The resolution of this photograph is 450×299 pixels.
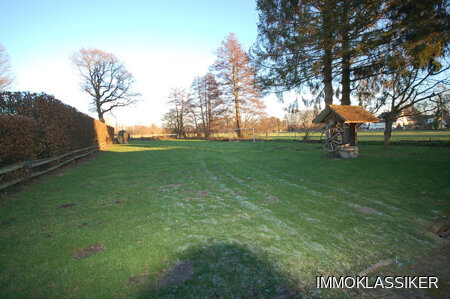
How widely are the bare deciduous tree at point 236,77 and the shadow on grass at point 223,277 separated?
2413 centimetres

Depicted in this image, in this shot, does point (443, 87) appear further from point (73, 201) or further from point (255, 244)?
point (73, 201)

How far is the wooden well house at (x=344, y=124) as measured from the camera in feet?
29.3

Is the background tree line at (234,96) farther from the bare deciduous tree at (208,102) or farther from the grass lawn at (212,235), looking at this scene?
the grass lawn at (212,235)

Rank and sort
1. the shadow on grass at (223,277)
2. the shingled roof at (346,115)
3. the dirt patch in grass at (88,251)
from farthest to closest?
1. the shingled roof at (346,115)
2. the dirt patch in grass at (88,251)
3. the shadow on grass at (223,277)

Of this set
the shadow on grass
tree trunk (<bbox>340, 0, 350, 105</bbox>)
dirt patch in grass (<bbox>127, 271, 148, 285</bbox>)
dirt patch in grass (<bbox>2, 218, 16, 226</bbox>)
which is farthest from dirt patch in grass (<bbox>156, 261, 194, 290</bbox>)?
tree trunk (<bbox>340, 0, 350, 105</bbox>)

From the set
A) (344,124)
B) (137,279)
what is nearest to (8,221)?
(137,279)

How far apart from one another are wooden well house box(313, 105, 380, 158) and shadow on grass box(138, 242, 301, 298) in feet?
27.8

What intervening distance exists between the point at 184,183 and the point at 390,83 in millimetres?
11277

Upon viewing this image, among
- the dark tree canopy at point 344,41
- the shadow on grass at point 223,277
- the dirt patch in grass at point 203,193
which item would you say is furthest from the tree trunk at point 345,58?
the shadow on grass at point 223,277

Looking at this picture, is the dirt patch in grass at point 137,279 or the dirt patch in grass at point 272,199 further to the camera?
the dirt patch in grass at point 272,199

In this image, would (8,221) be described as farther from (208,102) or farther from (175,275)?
(208,102)

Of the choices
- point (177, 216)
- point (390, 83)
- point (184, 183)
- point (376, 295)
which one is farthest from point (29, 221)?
point (390, 83)

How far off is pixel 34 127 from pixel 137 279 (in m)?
7.61

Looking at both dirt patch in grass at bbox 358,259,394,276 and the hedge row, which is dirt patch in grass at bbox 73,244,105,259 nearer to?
dirt patch in grass at bbox 358,259,394,276
